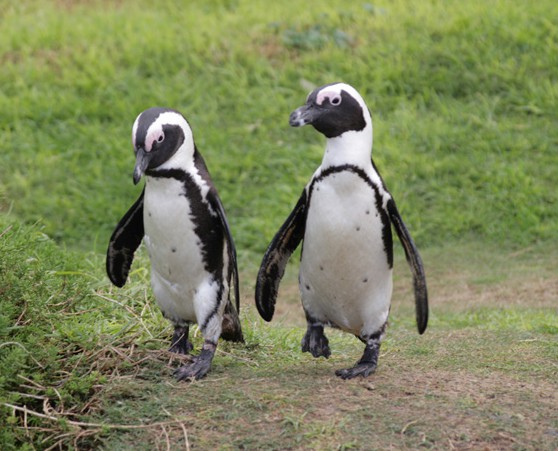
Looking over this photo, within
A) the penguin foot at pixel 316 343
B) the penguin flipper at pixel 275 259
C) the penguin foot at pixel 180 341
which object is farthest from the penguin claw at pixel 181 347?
the penguin foot at pixel 316 343

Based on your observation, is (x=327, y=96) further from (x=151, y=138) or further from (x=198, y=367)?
(x=198, y=367)

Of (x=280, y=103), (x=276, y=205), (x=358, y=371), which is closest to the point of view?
(x=358, y=371)

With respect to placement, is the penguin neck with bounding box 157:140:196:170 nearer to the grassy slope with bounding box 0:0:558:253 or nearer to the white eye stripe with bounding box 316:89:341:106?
the white eye stripe with bounding box 316:89:341:106

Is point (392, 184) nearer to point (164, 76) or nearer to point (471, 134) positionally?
point (471, 134)

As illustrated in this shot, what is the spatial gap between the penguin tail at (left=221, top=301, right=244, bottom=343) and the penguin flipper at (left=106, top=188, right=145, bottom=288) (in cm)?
50

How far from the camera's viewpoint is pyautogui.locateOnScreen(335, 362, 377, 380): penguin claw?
3.77 m

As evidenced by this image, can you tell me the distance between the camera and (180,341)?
398cm

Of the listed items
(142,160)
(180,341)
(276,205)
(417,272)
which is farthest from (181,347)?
(276,205)

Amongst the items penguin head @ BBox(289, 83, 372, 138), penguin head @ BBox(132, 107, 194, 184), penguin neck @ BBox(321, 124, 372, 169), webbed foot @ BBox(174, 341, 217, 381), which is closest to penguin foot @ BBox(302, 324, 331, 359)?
webbed foot @ BBox(174, 341, 217, 381)

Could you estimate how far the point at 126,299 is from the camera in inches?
186

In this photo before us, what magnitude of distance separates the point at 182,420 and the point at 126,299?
140cm

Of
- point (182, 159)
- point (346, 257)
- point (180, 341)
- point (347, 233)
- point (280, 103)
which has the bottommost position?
point (280, 103)

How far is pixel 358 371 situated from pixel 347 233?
545mm

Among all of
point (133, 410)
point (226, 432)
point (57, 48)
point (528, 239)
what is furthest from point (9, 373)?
point (57, 48)
